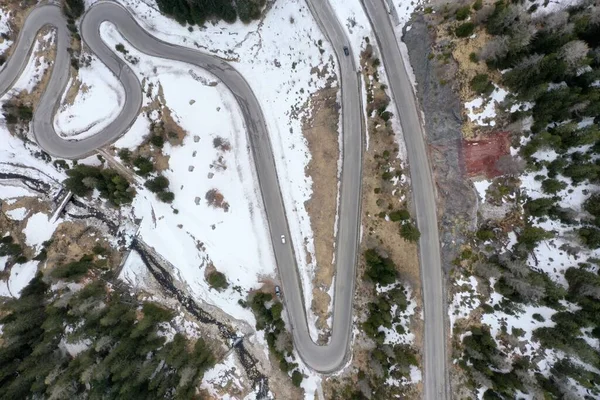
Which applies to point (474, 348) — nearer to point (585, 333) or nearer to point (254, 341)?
point (585, 333)

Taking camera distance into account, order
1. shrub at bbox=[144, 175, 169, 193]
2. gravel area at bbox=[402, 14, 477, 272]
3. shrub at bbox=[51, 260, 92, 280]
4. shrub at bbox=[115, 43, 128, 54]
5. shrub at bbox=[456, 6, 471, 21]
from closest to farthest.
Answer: shrub at bbox=[456, 6, 471, 21], gravel area at bbox=[402, 14, 477, 272], shrub at bbox=[51, 260, 92, 280], shrub at bbox=[144, 175, 169, 193], shrub at bbox=[115, 43, 128, 54]

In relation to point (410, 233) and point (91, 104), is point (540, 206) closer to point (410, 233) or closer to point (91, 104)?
point (410, 233)

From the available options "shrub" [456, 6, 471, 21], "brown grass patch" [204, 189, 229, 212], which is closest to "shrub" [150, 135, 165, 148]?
"brown grass patch" [204, 189, 229, 212]

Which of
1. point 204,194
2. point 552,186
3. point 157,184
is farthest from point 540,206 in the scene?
point 157,184

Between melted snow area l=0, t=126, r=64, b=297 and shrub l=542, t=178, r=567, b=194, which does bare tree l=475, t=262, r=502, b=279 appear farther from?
melted snow area l=0, t=126, r=64, b=297

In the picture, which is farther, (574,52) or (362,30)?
(362,30)

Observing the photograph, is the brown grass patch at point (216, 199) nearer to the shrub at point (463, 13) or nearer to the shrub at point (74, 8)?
the shrub at point (74, 8)
